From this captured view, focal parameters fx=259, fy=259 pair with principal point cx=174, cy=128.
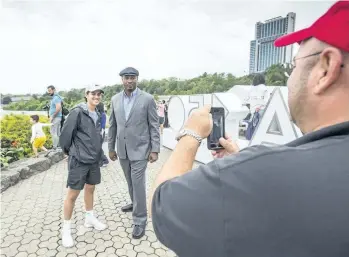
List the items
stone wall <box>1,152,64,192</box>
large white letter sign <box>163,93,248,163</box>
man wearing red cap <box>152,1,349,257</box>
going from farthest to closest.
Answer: large white letter sign <box>163,93,248,163</box> < stone wall <box>1,152,64,192</box> < man wearing red cap <box>152,1,349,257</box>

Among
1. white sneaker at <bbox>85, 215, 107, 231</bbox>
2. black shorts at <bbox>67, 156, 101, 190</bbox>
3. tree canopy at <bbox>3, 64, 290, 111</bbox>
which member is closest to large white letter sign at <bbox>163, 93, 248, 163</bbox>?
black shorts at <bbox>67, 156, 101, 190</bbox>

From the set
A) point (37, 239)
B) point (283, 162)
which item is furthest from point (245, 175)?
point (37, 239)

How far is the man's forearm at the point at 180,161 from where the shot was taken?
82 cm

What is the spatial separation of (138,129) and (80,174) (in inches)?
34.3

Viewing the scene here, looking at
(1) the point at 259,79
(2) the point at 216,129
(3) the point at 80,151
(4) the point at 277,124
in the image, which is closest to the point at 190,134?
(2) the point at 216,129

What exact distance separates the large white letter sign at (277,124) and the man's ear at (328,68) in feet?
10.8

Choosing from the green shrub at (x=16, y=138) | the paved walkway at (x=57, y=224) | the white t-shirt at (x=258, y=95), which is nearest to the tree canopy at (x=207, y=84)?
the white t-shirt at (x=258, y=95)

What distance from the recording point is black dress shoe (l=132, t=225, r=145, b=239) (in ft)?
10.4

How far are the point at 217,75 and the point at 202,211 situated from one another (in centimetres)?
5271

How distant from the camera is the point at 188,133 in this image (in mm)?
937

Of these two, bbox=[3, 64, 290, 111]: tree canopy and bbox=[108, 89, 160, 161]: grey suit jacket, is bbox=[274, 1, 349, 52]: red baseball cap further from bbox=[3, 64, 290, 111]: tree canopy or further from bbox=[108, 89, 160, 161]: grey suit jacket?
bbox=[3, 64, 290, 111]: tree canopy

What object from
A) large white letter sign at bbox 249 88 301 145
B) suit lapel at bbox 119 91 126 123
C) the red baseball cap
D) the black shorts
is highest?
the red baseball cap

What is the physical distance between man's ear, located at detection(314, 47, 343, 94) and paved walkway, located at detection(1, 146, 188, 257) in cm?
A: 270

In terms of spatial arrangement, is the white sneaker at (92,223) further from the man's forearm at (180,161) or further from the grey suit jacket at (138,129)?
the man's forearm at (180,161)
